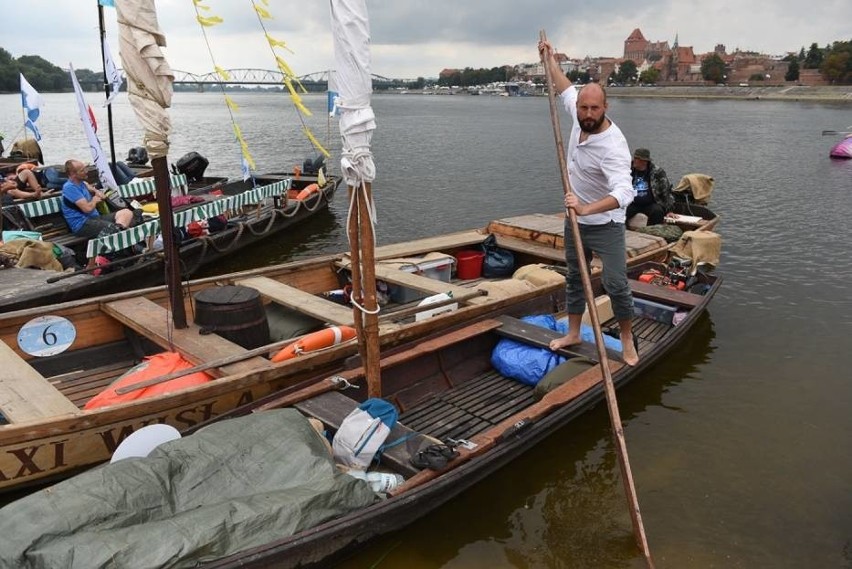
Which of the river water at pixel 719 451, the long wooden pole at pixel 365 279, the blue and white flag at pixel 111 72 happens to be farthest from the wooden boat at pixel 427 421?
the blue and white flag at pixel 111 72

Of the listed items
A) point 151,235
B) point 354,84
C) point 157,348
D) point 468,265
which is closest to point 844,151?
point 468,265

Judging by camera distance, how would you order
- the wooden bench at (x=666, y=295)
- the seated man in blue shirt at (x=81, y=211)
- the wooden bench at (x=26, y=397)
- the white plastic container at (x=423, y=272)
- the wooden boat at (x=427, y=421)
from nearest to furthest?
the wooden boat at (x=427, y=421) → the wooden bench at (x=26, y=397) → the wooden bench at (x=666, y=295) → the white plastic container at (x=423, y=272) → the seated man in blue shirt at (x=81, y=211)

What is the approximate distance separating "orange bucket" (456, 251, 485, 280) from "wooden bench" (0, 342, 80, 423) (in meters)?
6.52

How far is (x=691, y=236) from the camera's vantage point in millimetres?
11031

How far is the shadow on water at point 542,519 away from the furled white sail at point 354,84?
10.1 feet

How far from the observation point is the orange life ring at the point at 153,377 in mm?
5512

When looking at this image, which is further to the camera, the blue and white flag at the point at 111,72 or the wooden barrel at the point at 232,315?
the blue and white flag at the point at 111,72

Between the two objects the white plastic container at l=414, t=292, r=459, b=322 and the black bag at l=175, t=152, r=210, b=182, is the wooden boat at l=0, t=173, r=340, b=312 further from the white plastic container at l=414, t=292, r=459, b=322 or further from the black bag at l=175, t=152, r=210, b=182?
the white plastic container at l=414, t=292, r=459, b=322

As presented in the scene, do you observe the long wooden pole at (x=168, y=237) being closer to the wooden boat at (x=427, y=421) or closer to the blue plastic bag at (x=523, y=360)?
the wooden boat at (x=427, y=421)

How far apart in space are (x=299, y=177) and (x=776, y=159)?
26978 mm

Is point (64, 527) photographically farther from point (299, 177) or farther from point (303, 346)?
point (299, 177)

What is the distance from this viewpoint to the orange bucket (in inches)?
414

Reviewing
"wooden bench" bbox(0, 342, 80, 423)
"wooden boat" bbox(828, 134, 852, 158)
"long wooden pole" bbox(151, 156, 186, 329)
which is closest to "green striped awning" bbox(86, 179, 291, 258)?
"long wooden pole" bbox(151, 156, 186, 329)

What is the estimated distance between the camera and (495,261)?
34.6 ft
